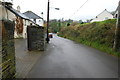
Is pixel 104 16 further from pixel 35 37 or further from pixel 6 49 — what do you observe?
pixel 6 49

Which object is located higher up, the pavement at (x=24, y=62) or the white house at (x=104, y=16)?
the white house at (x=104, y=16)

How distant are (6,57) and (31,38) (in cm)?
593

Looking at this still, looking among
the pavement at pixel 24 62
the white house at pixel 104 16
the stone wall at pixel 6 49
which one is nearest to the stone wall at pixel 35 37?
the pavement at pixel 24 62

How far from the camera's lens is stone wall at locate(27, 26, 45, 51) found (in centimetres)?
885

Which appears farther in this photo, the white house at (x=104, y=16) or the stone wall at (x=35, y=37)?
the white house at (x=104, y=16)

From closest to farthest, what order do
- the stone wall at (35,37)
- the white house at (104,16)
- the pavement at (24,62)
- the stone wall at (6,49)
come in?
the stone wall at (6,49)
the pavement at (24,62)
the stone wall at (35,37)
the white house at (104,16)

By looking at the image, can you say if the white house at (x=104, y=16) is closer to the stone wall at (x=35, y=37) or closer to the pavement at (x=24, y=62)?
the stone wall at (x=35, y=37)

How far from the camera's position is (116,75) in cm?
418

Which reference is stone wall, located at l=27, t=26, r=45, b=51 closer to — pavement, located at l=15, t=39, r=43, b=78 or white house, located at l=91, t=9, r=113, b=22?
pavement, located at l=15, t=39, r=43, b=78

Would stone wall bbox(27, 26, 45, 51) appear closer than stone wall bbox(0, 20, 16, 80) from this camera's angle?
No

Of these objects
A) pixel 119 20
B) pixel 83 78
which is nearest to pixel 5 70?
pixel 83 78

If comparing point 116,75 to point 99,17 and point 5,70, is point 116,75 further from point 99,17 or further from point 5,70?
point 99,17

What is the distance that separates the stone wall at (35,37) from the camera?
885 cm

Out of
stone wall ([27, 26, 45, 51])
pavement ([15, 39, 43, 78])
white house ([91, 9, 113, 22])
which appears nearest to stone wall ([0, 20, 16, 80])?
pavement ([15, 39, 43, 78])
